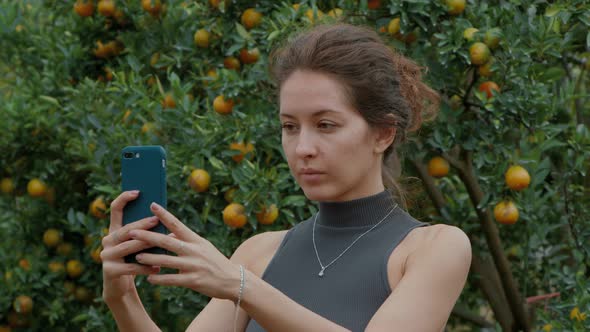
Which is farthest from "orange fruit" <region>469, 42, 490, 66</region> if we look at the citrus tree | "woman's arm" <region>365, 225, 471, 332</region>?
"woman's arm" <region>365, 225, 471, 332</region>

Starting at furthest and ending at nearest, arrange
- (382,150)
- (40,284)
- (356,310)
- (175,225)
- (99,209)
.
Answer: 1. (40,284)
2. (99,209)
3. (382,150)
4. (356,310)
5. (175,225)

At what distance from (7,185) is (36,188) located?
217mm

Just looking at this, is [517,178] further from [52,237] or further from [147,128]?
[52,237]

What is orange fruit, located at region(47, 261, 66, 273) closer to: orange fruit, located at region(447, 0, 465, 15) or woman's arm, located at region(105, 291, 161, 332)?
orange fruit, located at region(447, 0, 465, 15)

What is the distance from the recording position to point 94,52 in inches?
170

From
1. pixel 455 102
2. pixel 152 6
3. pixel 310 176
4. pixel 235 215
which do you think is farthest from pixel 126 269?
pixel 152 6

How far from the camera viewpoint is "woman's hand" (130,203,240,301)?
1.74 meters

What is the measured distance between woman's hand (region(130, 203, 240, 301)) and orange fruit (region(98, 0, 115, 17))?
2.46m

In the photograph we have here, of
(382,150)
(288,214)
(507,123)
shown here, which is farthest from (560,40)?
(382,150)

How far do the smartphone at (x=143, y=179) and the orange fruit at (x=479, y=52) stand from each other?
1706mm

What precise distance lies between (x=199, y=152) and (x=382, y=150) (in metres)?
1.36

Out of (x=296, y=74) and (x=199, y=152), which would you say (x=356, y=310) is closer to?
(x=296, y=74)

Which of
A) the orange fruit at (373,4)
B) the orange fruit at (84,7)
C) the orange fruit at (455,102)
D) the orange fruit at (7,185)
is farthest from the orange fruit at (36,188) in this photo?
the orange fruit at (455,102)

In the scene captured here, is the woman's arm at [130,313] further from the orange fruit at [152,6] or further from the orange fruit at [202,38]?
the orange fruit at [152,6]
